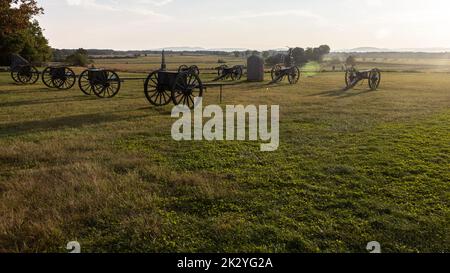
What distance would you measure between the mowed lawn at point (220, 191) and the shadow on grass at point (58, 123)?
156 millimetres

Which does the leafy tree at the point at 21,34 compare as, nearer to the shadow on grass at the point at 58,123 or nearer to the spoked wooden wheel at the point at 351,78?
the shadow on grass at the point at 58,123

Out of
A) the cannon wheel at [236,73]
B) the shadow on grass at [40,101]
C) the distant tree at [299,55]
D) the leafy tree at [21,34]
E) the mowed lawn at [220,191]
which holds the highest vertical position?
the distant tree at [299,55]

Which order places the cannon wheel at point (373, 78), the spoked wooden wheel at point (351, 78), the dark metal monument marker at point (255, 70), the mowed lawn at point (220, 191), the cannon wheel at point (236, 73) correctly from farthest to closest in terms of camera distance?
the cannon wheel at point (236, 73) < the dark metal monument marker at point (255, 70) < the spoked wooden wheel at point (351, 78) < the cannon wheel at point (373, 78) < the mowed lawn at point (220, 191)

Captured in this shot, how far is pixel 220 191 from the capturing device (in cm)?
511

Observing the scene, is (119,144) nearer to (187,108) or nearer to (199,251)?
(199,251)

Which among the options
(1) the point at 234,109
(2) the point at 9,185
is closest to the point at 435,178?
(2) the point at 9,185

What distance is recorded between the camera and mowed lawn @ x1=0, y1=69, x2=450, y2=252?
3.79m

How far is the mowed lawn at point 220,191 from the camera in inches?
149

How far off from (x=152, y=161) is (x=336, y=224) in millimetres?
3786

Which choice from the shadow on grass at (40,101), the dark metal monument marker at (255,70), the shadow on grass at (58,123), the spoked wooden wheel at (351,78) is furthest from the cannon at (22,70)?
the spoked wooden wheel at (351,78)

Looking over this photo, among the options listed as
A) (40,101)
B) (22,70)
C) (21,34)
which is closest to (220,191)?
(40,101)

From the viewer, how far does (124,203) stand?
15.1 feet

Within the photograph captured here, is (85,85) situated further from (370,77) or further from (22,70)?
(370,77)

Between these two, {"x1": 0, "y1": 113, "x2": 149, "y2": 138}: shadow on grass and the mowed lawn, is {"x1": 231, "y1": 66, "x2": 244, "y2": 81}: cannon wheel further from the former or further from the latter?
the mowed lawn
